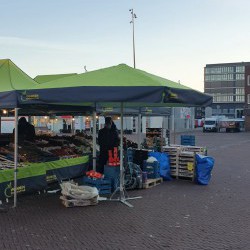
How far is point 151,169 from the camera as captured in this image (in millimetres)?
11555

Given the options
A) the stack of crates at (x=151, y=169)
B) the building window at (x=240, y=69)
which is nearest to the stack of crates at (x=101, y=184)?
the stack of crates at (x=151, y=169)

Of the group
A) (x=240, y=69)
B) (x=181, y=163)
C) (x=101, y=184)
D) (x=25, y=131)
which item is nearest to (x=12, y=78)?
(x=101, y=184)

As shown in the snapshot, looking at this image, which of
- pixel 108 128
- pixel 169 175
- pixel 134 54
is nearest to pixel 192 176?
pixel 169 175

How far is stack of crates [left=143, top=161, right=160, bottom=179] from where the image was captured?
37.9 ft

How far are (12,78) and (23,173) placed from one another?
229 cm

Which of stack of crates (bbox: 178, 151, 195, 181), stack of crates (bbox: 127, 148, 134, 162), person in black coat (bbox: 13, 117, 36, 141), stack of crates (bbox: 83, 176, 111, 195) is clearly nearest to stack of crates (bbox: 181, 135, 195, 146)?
stack of crates (bbox: 178, 151, 195, 181)

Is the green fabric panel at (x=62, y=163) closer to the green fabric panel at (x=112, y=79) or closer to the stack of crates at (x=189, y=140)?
the green fabric panel at (x=112, y=79)

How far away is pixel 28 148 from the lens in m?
11.3

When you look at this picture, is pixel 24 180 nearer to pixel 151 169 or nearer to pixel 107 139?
pixel 107 139

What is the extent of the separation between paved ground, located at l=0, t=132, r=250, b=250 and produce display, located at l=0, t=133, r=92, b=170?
138cm

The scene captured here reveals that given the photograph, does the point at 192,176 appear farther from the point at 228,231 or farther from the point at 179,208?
the point at 228,231

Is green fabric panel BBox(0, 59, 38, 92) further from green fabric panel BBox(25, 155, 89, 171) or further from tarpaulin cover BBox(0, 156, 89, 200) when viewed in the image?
green fabric panel BBox(25, 155, 89, 171)

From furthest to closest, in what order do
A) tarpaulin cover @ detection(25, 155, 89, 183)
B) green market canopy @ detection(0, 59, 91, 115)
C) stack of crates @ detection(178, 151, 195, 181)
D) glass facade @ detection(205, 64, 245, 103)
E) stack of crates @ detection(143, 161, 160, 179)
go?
glass facade @ detection(205, 64, 245, 103), stack of crates @ detection(178, 151, 195, 181), stack of crates @ detection(143, 161, 160, 179), tarpaulin cover @ detection(25, 155, 89, 183), green market canopy @ detection(0, 59, 91, 115)

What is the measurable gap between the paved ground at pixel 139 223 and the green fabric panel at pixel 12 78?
8.45 ft
